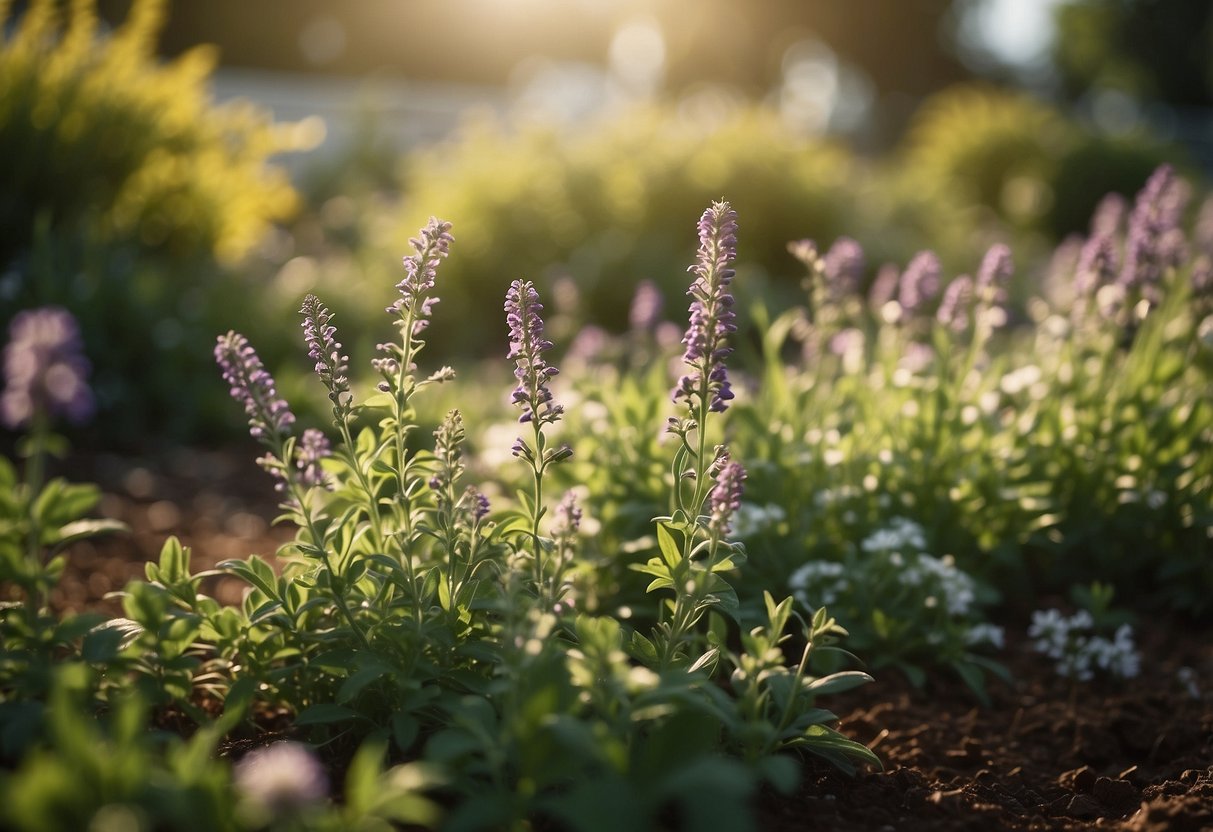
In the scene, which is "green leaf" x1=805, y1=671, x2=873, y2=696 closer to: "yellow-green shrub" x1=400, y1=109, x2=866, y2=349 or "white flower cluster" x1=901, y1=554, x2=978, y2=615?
"white flower cluster" x1=901, y1=554, x2=978, y2=615

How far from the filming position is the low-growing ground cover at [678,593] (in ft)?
5.19

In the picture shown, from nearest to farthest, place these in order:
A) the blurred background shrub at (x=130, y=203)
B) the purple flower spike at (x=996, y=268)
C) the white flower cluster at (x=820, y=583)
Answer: the white flower cluster at (x=820, y=583)
the purple flower spike at (x=996, y=268)
the blurred background shrub at (x=130, y=203)

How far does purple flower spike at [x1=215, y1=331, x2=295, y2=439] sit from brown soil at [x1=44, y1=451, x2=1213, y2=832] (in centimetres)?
116

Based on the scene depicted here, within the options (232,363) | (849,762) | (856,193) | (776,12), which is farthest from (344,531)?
(776,12)

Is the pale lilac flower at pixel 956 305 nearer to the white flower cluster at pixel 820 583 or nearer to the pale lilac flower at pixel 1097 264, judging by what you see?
the pale lilac flower at pixel 1097 264

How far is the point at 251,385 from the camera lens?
6.21ft

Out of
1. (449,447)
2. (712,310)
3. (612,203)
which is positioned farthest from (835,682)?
(612,203)

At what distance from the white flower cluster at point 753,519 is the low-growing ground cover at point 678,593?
0.06 ft

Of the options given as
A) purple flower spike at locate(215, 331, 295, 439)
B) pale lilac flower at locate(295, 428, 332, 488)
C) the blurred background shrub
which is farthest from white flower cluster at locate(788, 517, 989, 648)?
the blurred background shrub

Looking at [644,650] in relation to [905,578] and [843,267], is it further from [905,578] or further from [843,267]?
[843,267]

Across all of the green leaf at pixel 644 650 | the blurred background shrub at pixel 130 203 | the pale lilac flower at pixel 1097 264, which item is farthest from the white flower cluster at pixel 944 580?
the blurred background shrub at pixel 130 203

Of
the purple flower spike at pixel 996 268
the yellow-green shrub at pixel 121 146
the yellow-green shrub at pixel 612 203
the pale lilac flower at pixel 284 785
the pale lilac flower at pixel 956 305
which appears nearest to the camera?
the pale lilac flower at pixel 284 785

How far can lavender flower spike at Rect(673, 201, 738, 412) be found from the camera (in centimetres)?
187

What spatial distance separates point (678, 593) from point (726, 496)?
21 centimetres
